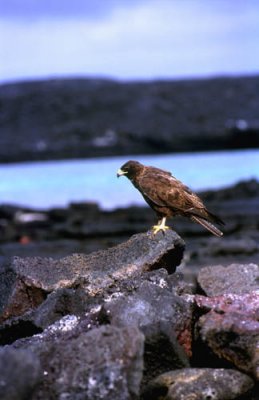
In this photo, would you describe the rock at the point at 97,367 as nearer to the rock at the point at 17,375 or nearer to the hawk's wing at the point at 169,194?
the rock at the point at 17,375

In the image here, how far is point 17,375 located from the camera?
5.58 m

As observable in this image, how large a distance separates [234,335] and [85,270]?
177cm

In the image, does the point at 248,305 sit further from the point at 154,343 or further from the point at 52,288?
the point at 52,288

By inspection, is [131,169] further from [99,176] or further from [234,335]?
[99,176]

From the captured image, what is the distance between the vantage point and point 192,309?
732cm

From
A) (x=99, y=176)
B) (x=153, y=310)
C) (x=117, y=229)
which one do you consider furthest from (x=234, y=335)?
(x=99, y=176)

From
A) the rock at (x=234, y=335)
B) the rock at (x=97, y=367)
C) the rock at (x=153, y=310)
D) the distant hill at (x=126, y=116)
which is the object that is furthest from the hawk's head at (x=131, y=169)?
the distant hill at (x=126, y=116)

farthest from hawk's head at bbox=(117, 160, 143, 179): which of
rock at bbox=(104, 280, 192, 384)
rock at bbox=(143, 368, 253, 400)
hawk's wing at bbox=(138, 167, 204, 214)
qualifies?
rock at bbox=(143, 368, 253, 400)

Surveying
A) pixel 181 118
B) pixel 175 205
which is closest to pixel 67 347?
pixel 175 205

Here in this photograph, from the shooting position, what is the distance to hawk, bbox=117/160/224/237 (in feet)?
29.1

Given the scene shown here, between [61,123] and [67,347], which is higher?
[67,347]

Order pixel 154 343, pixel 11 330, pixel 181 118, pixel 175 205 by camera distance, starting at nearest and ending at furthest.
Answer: pixel 154 343, pixel 11 330, pixel 175 205, pixel 181 118

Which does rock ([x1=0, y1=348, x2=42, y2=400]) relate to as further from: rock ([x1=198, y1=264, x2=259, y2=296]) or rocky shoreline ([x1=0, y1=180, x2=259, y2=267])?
rocky shoreline ([x1=0, y1=180, x2=259, y2=267])

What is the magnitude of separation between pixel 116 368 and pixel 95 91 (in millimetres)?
71905
